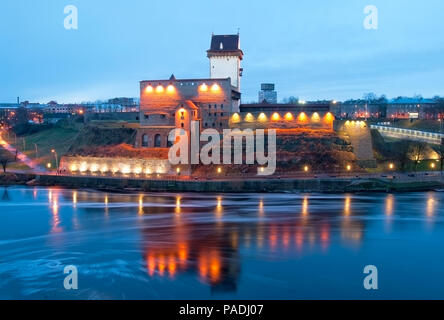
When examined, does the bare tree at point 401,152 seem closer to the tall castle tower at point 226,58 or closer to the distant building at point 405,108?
→ the tall castle tower at point 226,58

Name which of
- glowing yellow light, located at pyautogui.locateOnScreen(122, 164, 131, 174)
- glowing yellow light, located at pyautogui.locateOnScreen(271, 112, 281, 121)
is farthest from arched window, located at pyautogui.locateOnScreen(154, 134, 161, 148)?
glowing yellow light, located at pyautogui.locateOnScreen(271, 112, 281, 121)

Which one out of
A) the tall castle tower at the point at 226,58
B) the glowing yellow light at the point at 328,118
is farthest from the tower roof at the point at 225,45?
the glowing yellow light at the point at 328,118

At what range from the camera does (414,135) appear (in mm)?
38625

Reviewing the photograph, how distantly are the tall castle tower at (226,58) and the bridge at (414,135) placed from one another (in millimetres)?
14503

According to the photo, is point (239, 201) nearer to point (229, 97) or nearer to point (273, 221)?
point (273, 221)

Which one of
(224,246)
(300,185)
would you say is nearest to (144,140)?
(300,185)

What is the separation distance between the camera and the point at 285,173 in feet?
99.7

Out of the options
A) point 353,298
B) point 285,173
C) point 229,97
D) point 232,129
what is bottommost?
point 353,298

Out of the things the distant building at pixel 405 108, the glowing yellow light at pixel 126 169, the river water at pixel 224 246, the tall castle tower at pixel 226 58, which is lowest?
the river water at pixel 224 246

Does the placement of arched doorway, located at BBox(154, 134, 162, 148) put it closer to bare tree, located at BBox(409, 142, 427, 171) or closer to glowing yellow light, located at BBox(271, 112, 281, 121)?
glowing yellow light, located at BBox(271, 112, 281, 121)

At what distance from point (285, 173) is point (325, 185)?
9.55 ft

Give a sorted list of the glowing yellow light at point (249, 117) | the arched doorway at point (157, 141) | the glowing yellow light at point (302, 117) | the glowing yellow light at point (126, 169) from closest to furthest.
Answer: the glowing yellow light at point (126, 169) < the arched doorway at point (157, 141) < the glowing yellow light at point (302, 117) < the glowing yellow light at point (249, 117)

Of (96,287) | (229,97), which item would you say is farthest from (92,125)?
(96,287)

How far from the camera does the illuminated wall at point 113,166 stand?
31734mm
